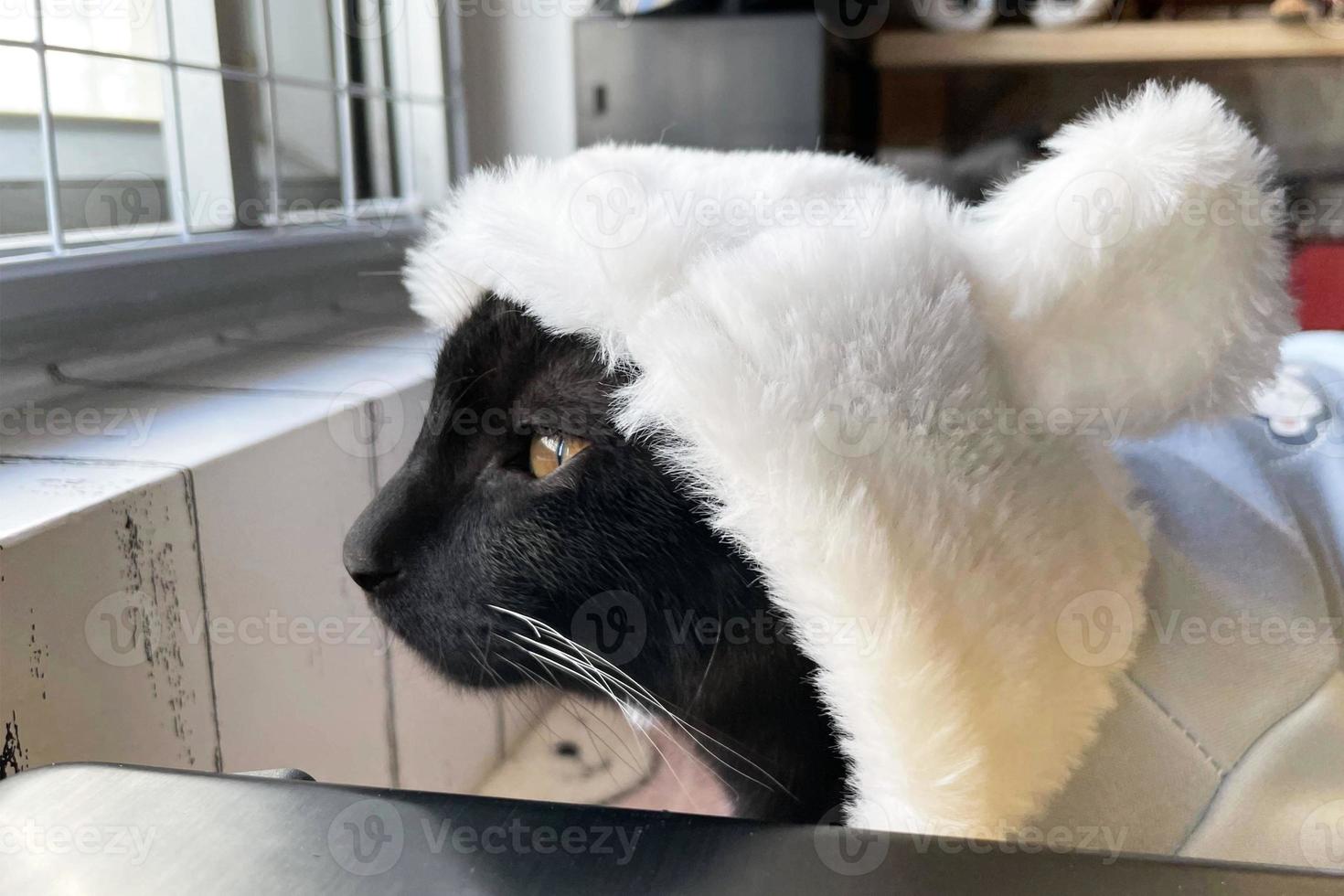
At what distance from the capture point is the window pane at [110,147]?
0.75m

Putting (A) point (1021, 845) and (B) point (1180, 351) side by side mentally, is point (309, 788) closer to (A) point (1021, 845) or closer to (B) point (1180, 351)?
(A) point (1021, 845)

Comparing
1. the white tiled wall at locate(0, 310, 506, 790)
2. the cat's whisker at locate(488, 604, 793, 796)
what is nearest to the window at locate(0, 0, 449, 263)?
the white tiled wall at locate(0, 310, 506, 790)

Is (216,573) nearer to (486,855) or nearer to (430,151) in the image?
(486,855)

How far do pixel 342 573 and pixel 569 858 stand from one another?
0.50 meters

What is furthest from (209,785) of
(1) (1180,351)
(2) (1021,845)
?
(1) (1180,351)

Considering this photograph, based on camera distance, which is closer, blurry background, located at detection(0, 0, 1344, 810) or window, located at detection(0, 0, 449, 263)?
blurry background, located at detection(0, 0, 1344, 810)

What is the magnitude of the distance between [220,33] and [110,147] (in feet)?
0.56

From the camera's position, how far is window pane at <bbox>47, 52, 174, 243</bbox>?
75 centimetres

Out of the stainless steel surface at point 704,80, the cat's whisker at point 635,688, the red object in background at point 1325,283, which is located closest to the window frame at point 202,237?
the stainless steel surface at point 704,80

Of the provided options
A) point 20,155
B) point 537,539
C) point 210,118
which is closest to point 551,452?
point 537,539

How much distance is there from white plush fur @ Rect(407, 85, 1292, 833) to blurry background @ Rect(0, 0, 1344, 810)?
98 millimetres

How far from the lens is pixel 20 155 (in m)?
0.71

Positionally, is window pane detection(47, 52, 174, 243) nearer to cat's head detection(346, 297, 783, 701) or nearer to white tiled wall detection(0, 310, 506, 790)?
white tiled wall detection(0, 310, 506, 790)

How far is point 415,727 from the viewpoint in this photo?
0.82 meters
